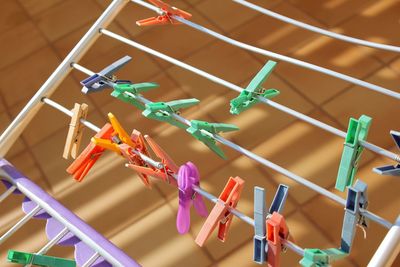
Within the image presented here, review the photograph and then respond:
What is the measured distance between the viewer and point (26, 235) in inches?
52.2

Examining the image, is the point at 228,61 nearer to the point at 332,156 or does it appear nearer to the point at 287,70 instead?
the point at 287,70

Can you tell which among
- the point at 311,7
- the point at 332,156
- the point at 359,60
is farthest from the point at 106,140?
the point at 311,7

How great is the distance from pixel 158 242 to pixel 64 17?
39.7 inches

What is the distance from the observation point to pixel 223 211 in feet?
2.18

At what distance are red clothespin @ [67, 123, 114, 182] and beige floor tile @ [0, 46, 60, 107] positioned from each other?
0.94 meters

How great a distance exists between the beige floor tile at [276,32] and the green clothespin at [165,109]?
832 millimetres

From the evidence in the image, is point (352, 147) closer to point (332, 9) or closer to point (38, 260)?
point (38, 260)

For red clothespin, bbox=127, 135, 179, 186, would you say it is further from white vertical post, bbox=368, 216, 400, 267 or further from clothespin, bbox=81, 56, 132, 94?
white vertical post, bbox=368, 216, 400, 267

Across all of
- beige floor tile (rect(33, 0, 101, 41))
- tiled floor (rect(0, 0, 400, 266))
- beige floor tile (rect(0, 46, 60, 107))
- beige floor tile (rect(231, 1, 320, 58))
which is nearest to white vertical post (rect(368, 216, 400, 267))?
tiled floor (rect(0, 0, 400, 266))

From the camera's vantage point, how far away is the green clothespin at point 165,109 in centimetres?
79

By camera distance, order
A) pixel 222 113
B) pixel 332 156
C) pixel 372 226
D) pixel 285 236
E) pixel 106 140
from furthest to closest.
→ pixel 222 113 < pixel 332 156 < pixel 372 226 < pixel 106 140 < pixel 285 236

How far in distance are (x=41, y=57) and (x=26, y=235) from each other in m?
0.69

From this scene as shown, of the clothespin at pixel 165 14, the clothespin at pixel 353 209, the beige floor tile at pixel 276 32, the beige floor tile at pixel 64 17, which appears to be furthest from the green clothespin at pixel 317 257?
the beige floor tile at pixel 64 17

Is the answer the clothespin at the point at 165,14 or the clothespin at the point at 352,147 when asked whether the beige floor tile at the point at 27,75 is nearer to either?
the clothespin at the point at 165,14
